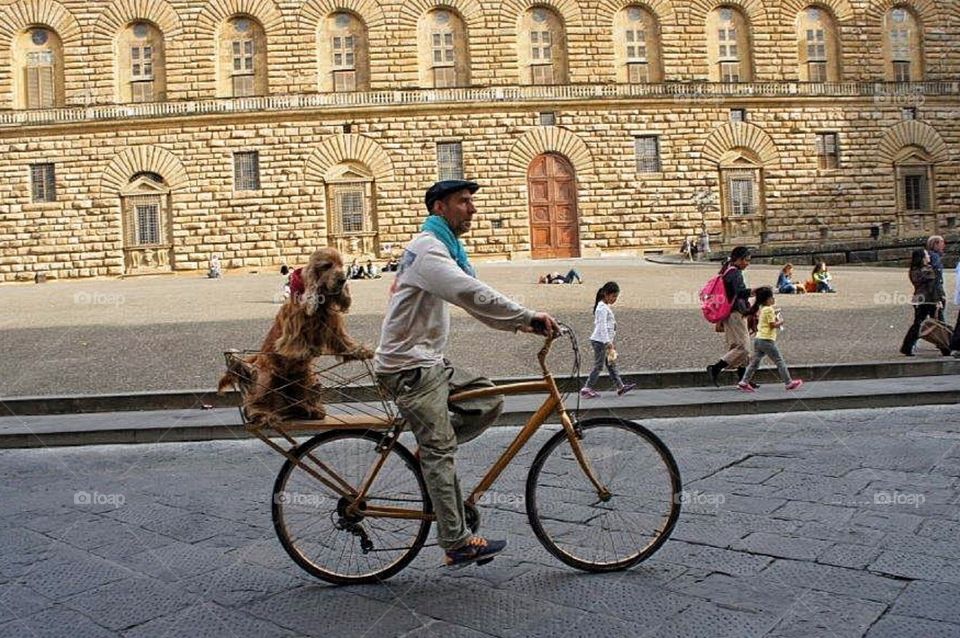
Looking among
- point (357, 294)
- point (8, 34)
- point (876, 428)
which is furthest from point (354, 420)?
point (8, 34)

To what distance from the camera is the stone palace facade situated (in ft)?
94.5

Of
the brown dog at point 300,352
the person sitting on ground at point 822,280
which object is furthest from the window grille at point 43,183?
the brown dog at point 300,352

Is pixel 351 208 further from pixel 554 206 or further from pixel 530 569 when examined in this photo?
pixel 530 569

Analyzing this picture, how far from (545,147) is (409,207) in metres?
4.96

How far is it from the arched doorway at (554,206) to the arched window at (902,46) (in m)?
12.1

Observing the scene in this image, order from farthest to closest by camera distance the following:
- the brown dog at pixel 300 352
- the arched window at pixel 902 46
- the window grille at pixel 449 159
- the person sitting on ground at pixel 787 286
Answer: the arched window at pixel 902 46 → the window grille at pixel 449 159 → the person sitting on ground at pixel 787 286 → the brown dog at pixel 300 352

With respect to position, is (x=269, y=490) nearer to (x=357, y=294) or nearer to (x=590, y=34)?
(x=357, y=294)

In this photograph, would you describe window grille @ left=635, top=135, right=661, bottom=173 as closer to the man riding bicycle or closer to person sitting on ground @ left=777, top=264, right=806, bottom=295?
person sitting on ground @ left=777, top=264, right=806, bottom=295

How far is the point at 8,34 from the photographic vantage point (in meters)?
28.8
